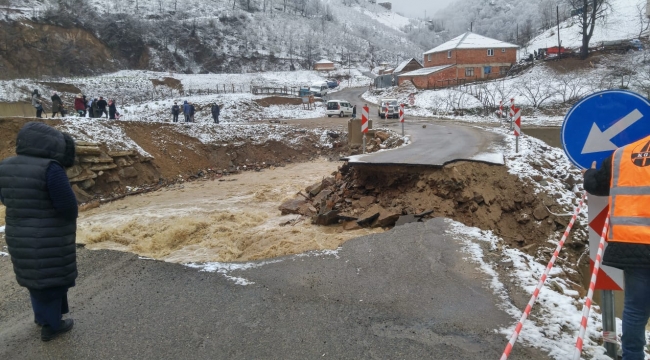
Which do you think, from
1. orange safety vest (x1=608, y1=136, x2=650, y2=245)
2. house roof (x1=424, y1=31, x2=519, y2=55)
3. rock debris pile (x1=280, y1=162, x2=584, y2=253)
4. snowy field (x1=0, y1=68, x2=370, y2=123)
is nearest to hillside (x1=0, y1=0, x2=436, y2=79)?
snowy field (x1=0, y1=68, x2=370, y2=123)

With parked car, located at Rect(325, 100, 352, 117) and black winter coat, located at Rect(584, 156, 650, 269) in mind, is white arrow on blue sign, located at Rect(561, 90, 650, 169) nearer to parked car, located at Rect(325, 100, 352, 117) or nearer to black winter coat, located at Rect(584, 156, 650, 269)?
black winter coat, located at Rect(584, 156, 650, 269)

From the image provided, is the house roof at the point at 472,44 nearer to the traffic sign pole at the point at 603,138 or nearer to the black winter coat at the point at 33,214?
the traffic sign pole at the point at 603,138

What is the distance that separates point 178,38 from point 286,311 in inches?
3450

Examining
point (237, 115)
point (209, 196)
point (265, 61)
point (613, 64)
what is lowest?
point (209, 196)

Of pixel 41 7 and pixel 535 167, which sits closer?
pixel 535 167

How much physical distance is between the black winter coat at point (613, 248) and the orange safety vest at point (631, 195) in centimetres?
5

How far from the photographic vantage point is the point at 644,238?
8.91 ft

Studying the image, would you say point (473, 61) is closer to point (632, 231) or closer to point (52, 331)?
point (632, 231)

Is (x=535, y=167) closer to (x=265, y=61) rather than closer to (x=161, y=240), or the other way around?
(x=161, y=240)

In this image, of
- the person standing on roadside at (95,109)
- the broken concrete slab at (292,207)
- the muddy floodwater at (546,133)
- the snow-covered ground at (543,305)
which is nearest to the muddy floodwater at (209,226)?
the broken concrete slab at (292,207)

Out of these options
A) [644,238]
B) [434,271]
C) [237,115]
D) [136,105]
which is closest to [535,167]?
[434,271]

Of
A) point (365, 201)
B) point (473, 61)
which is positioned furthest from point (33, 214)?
point (473, 61)

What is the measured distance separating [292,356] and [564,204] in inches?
345

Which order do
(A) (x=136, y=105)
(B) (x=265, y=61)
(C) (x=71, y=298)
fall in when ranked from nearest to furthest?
(C) (x=71, y=298), (A) (x=136, y=105), (B) (x=265, y=61)
